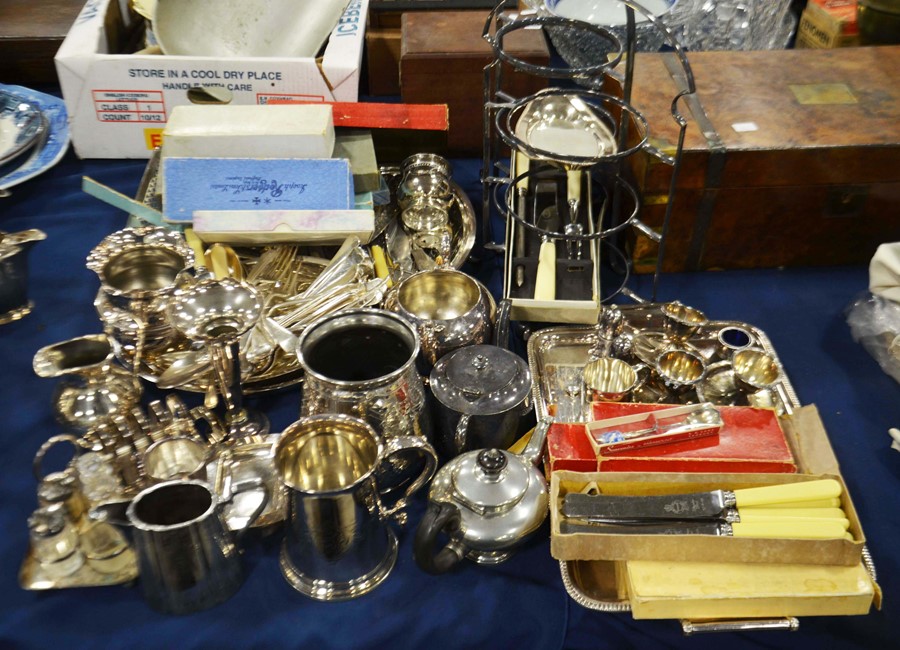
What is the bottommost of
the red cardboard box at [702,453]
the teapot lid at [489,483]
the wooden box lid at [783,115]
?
the red cardboard box at [702,453]

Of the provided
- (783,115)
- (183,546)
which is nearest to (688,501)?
(183,546)

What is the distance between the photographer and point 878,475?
101cm

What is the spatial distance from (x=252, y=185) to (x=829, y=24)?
1.13 m

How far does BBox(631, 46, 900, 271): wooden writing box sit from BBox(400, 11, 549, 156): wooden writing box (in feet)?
0.67

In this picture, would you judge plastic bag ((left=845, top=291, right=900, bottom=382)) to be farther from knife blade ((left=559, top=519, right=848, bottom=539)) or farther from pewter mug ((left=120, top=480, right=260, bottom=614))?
pewter mug ((left=120, top=480, right=260, bottom=614))

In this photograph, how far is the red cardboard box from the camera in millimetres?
887

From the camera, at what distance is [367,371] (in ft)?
3.14

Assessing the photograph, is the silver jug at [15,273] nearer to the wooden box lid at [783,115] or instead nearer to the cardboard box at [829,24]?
the wooden box lid at [783,115]

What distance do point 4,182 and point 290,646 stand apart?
0.99 metres

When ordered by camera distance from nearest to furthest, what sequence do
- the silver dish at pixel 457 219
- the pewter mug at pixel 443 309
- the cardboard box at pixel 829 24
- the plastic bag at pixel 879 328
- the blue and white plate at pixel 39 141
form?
the pewter mug at pixel 443 309
the plastic bag at pixel 879 328
the silver dish at pixel 457 219
the blue and white plate at pixel 39 141
the cardboard box at pixel 829 24

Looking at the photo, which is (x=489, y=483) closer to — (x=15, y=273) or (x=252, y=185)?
(x=252, y=185)

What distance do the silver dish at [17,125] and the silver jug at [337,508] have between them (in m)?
0.90

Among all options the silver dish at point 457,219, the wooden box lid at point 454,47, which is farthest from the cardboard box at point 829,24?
the silver dish at point 457,219

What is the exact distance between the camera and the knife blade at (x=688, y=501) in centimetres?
82
